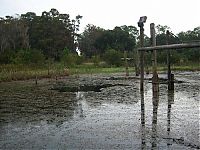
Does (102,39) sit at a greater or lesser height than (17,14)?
lesser

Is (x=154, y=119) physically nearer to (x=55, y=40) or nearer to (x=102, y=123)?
(x=102, y=123)

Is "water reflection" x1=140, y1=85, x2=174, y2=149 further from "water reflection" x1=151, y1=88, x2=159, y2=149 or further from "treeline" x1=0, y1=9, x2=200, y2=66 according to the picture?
"treeline" x1=0, y1=9, x2=200, y2=66

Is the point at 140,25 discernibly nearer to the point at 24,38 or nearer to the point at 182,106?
the point at 182,106

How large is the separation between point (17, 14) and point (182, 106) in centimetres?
5921

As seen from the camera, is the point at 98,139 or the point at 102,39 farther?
the point at 102,39

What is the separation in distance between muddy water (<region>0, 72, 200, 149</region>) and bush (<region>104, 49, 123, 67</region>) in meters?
31.5

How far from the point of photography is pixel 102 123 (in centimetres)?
778

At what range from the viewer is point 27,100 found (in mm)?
12211

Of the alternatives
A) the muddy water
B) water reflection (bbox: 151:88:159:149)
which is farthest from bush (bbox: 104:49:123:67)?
the muddy water

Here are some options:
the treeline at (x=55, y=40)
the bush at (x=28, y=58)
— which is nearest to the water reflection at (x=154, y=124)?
the bush at (x=28, y=58)

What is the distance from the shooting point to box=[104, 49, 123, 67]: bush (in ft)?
143

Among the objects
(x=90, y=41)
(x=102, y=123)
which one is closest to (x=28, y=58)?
(x=102, y=123)

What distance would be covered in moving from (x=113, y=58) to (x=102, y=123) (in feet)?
118

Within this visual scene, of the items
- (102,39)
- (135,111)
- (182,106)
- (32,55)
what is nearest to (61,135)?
(135,111)
